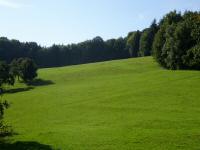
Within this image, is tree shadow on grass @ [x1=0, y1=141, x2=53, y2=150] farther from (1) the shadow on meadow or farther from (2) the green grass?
(1) the shadow on meadow

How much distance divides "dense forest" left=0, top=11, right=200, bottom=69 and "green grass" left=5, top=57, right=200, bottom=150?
810 cm

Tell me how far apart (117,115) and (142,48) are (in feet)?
344

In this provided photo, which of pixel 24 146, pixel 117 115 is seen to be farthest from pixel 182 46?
pixel 24 146

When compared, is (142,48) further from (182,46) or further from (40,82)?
(182,46)

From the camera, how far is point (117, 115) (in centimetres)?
4872

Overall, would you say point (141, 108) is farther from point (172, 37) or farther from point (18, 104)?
point (172, 37)

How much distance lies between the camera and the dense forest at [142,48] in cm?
9000

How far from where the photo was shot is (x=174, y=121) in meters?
41.1

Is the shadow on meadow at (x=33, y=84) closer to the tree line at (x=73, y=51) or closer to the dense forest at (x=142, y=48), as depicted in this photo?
the dense forest at (x=142, y=48)

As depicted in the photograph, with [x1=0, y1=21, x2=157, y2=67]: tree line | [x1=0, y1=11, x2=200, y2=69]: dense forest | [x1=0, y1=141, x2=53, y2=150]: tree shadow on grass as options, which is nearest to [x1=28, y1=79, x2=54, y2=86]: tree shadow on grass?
[x1=0, y1=11, x2=200, y2=69]: dense forest

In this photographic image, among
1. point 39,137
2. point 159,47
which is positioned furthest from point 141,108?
point 159,47

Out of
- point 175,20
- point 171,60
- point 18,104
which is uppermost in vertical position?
point 175,20

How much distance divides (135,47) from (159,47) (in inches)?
2602

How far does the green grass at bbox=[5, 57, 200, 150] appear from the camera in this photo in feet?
109
